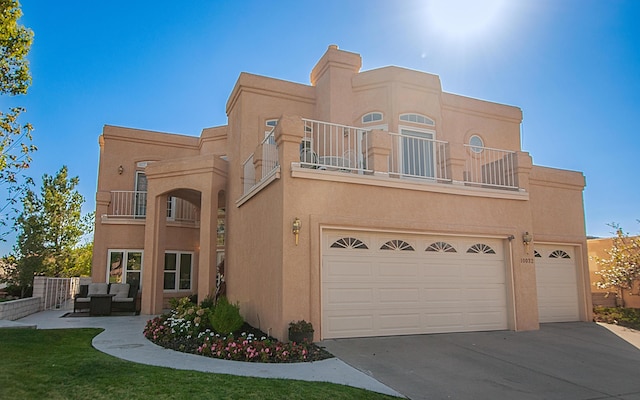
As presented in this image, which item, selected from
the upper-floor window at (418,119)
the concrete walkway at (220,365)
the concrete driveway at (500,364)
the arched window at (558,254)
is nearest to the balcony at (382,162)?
the upper-floor window at (418,119)

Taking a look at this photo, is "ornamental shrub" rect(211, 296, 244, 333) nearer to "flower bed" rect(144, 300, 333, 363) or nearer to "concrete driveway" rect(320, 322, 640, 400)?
"flower bed" rect(144, 300, 333, 363)

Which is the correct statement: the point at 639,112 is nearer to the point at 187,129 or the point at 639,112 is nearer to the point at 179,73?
the point at 179,73

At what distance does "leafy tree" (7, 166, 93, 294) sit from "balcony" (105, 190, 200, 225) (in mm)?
4629

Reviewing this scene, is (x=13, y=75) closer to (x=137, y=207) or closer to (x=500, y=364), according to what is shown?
(x=137, y=207)

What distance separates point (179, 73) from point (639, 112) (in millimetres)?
14447

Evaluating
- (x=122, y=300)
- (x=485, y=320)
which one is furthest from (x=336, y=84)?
(x=122, y=300)

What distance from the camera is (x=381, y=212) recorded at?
9.48 metres

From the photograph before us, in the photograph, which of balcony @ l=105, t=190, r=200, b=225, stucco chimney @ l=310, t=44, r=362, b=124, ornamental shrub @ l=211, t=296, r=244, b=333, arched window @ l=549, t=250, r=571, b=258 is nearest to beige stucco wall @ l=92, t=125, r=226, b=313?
balcony @ l=105, t=190, r=200, b=225

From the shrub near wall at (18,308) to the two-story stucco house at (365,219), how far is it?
6.64ft

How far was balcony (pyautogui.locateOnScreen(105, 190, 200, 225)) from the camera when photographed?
17656 mm

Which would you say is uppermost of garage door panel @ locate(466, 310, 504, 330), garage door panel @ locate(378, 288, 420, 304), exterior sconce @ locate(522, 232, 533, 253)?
exterior sconce @ locate(522, 232, 533, 253)

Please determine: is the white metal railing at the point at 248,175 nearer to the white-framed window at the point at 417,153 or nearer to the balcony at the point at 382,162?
the balcony at the point at 382,162

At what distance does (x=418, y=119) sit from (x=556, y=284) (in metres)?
6.27

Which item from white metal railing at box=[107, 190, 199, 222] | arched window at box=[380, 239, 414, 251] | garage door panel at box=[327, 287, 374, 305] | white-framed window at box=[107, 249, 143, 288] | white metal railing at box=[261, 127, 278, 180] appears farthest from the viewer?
white metal railing at box=[107, 190, 199, 222]
